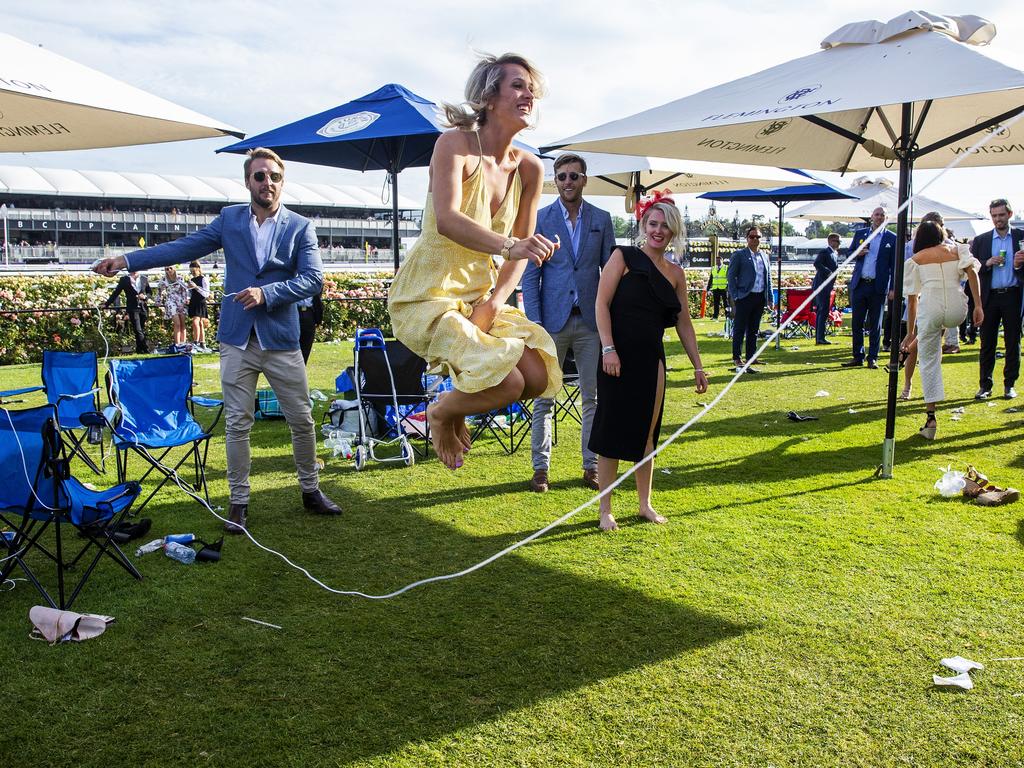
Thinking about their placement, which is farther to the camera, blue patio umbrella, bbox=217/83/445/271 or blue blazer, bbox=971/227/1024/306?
blue blazer, bbox=971/227/1024/306

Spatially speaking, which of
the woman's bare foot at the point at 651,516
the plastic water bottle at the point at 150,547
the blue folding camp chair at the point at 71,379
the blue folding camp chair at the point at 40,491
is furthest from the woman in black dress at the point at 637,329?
the blue folding camp chair at the point at 71,379

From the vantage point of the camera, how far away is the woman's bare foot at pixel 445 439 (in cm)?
326

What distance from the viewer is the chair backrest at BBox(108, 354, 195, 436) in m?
5.80

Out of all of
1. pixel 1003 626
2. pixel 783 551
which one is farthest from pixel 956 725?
pixel 783 551

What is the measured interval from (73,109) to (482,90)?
10.1ft

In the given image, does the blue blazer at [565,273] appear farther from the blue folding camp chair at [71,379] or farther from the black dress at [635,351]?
the blue folding camp chair at [71,379]

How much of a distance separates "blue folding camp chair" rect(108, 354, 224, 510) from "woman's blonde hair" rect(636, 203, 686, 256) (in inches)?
127

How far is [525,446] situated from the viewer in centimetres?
767

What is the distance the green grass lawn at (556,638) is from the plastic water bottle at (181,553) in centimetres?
10

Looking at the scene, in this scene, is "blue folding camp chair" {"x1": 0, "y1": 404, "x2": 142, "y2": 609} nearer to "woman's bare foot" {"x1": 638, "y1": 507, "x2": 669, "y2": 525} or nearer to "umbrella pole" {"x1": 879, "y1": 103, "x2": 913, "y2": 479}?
"woman's bare foot" {"x1": 638, "y1": 507, "x2": 669, "y2": 525}

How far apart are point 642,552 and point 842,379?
25.4ft

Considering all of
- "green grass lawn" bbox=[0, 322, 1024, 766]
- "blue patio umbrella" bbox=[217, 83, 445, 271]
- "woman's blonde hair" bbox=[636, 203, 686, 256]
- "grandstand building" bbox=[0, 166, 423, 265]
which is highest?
"grandstand building" bbox=[0, 166, 423, 265]

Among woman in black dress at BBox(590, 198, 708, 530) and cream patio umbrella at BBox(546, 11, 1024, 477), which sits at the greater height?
cream patio umbrella at BBox(546, 11, 1024, 477)

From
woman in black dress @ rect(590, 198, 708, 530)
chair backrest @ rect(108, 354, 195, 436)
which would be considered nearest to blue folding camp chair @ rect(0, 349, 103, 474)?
chair backrest @ rect(108, 354, 195, 436)
